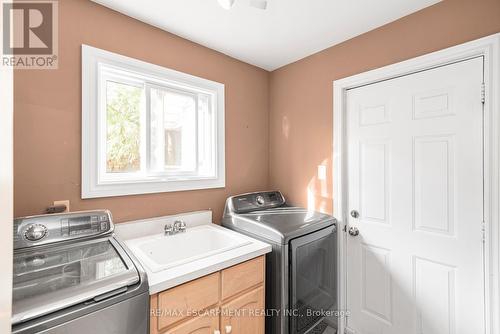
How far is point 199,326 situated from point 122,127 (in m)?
1.34

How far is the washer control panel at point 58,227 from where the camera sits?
1.09 meters

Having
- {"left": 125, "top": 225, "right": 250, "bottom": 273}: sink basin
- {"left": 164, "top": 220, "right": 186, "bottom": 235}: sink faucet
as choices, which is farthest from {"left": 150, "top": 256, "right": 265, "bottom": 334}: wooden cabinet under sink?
{"left": 164, "top": 220, "right": 186, "bottom": 235}: sink faucet

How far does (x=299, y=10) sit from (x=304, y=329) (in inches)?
83.5

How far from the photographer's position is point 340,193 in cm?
187

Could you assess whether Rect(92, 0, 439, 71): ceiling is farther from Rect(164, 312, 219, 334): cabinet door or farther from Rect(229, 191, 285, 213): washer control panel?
Rect(164, 312, 219, 334): cabinet door

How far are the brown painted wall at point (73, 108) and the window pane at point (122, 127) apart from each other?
0.71ft

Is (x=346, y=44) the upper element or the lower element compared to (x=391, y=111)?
upper

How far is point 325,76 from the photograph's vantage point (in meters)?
1.99

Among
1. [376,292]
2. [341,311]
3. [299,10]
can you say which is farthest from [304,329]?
[299,10]

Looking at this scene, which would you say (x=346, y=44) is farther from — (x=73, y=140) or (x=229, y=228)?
(x=73, y=140)

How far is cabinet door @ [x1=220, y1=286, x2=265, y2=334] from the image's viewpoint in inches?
49.3

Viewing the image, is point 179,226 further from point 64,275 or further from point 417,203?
point 417,203

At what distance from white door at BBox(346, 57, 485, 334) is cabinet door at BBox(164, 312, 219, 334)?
119 cm

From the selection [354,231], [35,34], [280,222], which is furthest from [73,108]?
[354,231]
